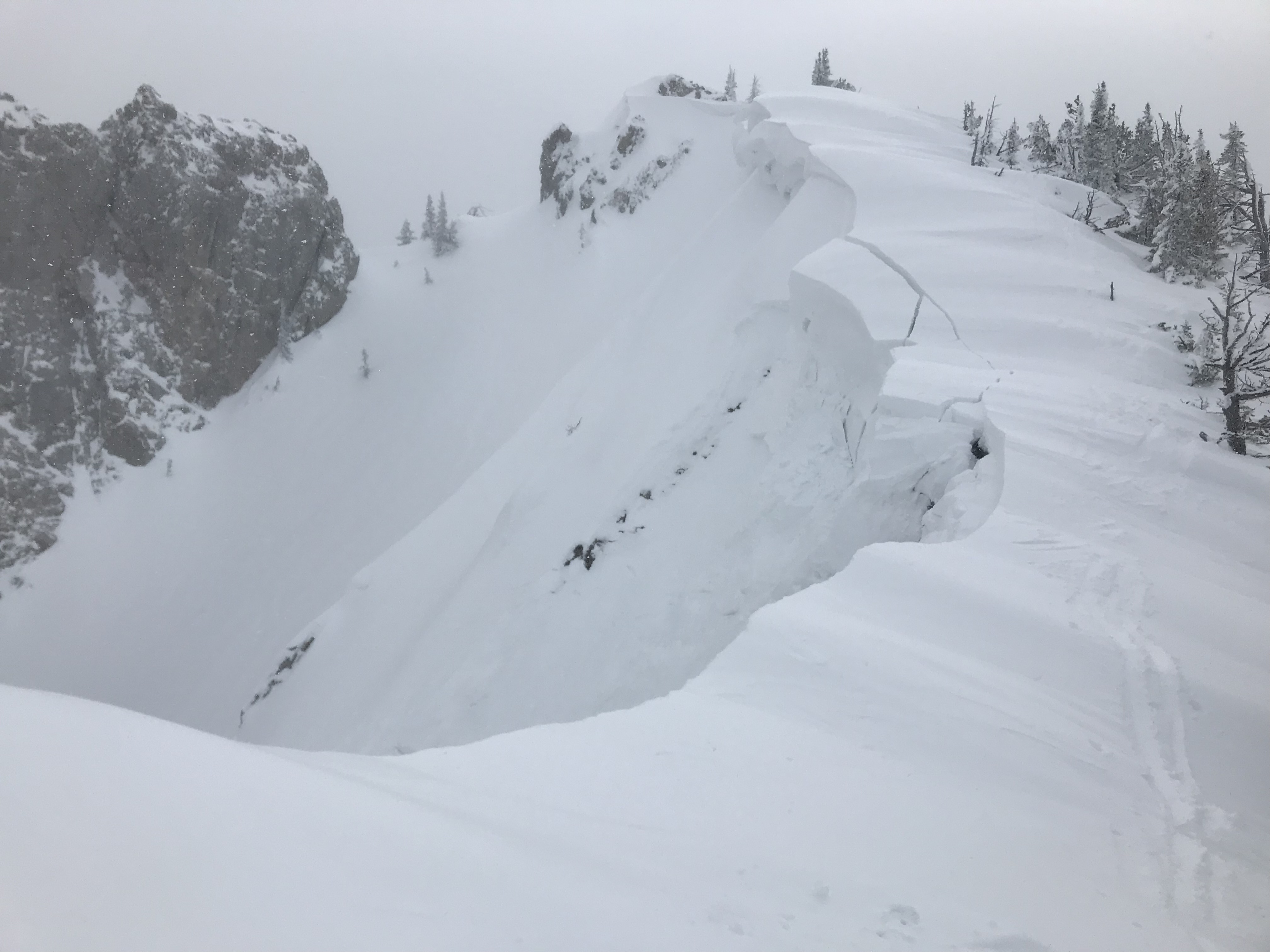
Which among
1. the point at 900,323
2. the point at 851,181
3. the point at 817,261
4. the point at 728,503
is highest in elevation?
the point at 851,181

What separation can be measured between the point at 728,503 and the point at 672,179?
20140mm

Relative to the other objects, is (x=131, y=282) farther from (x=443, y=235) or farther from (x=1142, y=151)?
(x=1142, y=151)

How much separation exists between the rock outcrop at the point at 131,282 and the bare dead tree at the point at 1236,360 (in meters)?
31.5

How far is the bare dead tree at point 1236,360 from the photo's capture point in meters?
8.30

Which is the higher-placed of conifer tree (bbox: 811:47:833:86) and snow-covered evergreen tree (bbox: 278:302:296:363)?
conifer tree (bbox: 811:47:833:86)

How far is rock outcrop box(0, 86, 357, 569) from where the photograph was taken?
2602 cm

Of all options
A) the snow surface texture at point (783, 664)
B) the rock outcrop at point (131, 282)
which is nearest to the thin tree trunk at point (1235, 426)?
the snow surface texture at point (783, 664)

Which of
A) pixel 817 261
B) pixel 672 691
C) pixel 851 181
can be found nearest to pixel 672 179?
pixel 851 181

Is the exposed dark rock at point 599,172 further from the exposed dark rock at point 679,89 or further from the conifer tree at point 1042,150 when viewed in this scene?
the conifer tree at point 1042,150

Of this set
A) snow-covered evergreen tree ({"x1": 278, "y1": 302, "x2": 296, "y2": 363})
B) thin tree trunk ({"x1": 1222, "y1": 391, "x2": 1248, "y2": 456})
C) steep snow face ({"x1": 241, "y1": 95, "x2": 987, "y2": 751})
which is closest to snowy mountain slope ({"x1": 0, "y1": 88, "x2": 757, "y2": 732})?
snow-covered evergreen tree ({"x1": 278, "y1": 302, "x2": 296, "y2": 363})

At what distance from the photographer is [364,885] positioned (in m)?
2.98

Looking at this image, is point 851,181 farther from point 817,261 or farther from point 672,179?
point 672,179

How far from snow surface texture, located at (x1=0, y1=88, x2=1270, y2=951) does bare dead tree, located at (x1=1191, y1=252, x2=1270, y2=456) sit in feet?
1.23

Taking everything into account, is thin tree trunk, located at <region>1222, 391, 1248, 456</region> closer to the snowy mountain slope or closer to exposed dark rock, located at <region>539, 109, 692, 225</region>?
the snowy mountain slope
